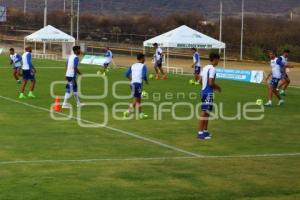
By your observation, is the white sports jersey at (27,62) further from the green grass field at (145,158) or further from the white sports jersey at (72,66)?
the white sports jersey at (72,66)

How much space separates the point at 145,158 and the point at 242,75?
2606 centimetres

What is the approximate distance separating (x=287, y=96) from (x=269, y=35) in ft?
166

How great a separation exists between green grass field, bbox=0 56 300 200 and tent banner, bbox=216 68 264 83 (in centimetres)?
1588

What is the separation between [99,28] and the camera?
104188 millimetres

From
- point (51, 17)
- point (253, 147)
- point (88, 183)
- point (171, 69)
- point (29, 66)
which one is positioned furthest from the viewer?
point (51, 17)

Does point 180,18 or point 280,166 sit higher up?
point 180,18

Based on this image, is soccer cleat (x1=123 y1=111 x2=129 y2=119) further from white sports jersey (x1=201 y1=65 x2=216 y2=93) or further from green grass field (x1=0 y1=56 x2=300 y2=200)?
white sports jersey (x1=201 y1=65 x2=216 y2=93)

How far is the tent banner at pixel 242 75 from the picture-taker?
37.6 metres

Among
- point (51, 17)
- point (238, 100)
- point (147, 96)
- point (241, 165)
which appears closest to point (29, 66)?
point (147, 96)

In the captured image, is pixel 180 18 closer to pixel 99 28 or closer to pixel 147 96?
pixel 99 28

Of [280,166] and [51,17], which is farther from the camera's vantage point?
[51,17]

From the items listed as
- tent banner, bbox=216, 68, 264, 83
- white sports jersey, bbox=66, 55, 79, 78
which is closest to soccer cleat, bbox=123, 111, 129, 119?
white sports jersey, bbox=66, 55, 79, 78

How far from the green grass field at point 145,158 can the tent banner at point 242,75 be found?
52.1 ft

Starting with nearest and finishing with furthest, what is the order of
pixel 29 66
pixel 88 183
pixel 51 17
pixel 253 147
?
pixel 88 183 → pixel 253 147 → pixel 29 66 → pixel 51 17
